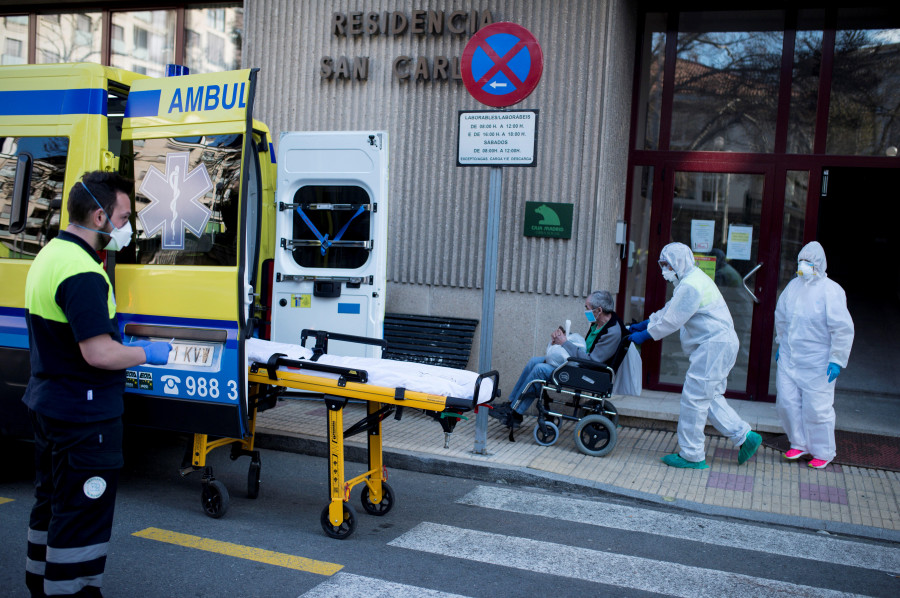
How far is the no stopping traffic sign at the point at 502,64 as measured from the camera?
20.1ft

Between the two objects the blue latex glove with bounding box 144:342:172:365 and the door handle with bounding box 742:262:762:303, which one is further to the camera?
the door handle with bounding box 742:262:762:303

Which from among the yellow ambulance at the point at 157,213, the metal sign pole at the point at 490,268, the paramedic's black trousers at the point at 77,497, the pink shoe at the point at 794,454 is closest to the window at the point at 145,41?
the yellow ambulance at the point at 157,213

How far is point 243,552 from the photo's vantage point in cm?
446

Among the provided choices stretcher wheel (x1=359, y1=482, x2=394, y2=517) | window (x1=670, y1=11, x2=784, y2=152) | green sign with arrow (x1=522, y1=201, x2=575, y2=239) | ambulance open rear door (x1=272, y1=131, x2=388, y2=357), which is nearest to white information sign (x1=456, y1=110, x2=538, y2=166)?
ambulance open rear door (x1=272, y1=131, x2=388, y2=357)

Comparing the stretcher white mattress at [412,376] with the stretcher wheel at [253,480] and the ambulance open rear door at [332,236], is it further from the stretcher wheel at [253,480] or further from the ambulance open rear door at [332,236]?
the ambulance open rear door at [332,236]

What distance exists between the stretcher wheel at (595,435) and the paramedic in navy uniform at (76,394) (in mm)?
4336

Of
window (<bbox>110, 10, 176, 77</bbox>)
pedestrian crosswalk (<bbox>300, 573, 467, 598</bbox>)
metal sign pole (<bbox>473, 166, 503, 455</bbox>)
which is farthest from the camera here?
window (<bbox>110, 10, 176, 77</bbox>)

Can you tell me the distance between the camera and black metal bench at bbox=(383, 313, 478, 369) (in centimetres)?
837

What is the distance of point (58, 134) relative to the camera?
5.21m

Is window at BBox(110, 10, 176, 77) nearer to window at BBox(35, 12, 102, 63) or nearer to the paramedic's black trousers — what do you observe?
window at BBox(35, 12, 102, 63)

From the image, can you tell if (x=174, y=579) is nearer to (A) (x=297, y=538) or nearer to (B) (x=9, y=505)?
(A) (x=297, y=538)

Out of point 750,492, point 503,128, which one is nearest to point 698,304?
point 750,492

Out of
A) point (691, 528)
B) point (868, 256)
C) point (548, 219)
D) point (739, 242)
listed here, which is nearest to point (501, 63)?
point (548, 219)

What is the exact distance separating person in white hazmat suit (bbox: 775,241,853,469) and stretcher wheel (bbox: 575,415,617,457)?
1.58 m
